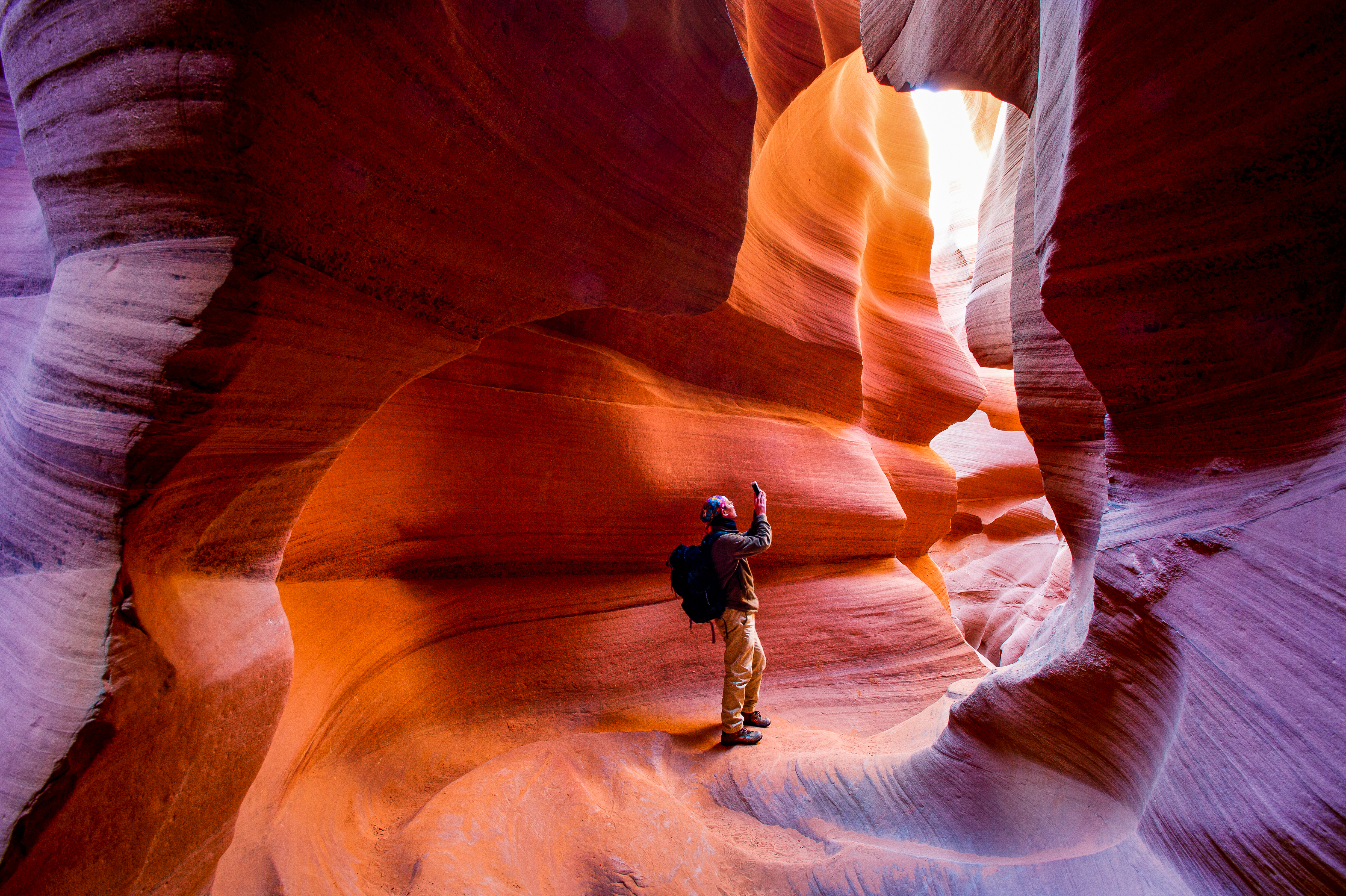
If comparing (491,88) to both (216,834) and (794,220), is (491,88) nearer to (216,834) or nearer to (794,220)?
(216,834)

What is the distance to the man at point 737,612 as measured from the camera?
445 cm

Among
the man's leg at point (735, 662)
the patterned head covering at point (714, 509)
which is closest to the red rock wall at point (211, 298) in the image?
the patterned head covering at point (714, 509)

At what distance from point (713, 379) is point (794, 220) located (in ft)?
9.45

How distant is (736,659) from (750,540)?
0.96 metres

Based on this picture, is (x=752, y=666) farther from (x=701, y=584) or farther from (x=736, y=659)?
(x=701, y=584)

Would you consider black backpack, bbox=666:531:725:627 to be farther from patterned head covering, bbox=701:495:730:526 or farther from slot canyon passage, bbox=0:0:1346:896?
slot canyon passage, bbox=0:0:1346:896

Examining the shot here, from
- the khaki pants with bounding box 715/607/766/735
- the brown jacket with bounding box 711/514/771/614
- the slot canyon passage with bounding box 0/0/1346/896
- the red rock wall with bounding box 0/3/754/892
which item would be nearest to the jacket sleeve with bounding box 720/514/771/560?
the brown jacket with bounding box 711/514/771/614

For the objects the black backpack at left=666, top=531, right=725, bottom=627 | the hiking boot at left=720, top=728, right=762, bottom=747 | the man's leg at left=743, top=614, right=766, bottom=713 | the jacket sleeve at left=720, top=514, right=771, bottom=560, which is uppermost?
the jacket sleeve at left=720, top=514, right=771, bottom=560

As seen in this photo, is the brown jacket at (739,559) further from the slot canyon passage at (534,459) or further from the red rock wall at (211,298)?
the red rock wall at (211,298)

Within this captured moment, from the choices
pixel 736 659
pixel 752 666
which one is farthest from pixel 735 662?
pixel 752 666

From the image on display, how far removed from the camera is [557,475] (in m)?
4.95

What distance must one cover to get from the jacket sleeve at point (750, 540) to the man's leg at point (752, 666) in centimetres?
53

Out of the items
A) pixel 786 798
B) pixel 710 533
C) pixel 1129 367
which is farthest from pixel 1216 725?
pixel 710 533

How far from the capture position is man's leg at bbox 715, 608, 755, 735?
178 inches
